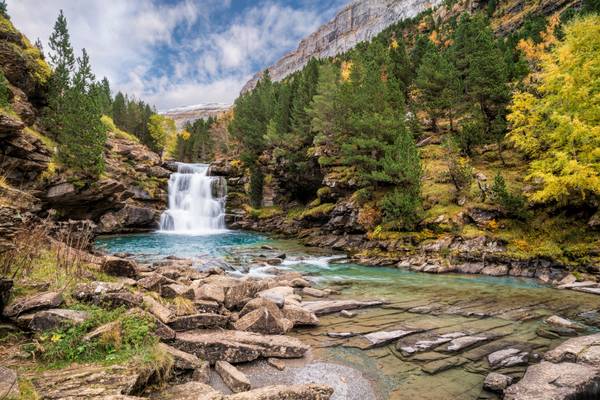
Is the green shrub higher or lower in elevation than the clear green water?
higher

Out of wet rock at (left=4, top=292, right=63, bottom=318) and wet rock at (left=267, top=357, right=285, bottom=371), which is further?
wet rock at (left=267, top=357, right=285, bottom=371)

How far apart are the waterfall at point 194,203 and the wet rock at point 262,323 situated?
39.4 metres

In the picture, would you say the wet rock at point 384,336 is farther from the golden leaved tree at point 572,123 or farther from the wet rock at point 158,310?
the golden leaved tree at point 572,123

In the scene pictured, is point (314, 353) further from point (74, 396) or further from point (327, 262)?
point (327, 262)

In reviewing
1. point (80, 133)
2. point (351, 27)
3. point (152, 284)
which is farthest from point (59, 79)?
point (351, 27)

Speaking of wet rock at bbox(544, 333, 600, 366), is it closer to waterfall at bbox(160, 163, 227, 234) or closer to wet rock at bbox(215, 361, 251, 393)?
wet rock at bbox(215, 361, 251, 393)

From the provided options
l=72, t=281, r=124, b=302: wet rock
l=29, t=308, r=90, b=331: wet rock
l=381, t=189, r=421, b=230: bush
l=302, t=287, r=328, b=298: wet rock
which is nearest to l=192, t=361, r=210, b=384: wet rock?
l=29, t=308, r=90, b=331: wet rock

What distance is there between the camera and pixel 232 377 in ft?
19.4

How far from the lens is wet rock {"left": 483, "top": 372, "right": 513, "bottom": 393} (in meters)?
6.15

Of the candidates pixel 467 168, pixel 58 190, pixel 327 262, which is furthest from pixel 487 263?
pixel 58 190

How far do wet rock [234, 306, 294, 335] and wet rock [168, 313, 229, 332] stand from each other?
449 millimetres

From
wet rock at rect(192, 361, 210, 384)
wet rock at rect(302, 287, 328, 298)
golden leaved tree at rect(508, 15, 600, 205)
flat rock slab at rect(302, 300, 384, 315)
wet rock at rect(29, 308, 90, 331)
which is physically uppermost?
golden leaved tree at rect(508, 15, 600, 205)

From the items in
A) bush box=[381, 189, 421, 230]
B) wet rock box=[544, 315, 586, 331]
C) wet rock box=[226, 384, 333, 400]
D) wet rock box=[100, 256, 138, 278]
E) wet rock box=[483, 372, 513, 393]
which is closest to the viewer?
wet rock box=[226, 384, 333, 400]

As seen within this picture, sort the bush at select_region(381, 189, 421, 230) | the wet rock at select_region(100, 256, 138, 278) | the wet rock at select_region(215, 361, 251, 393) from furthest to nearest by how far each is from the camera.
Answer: the bush at select_region(381, 189, 421, 230) < the wet rock at select_region(100, 256, 138, 278) < the wet rock at select_region(215, 361, 251, 393)
